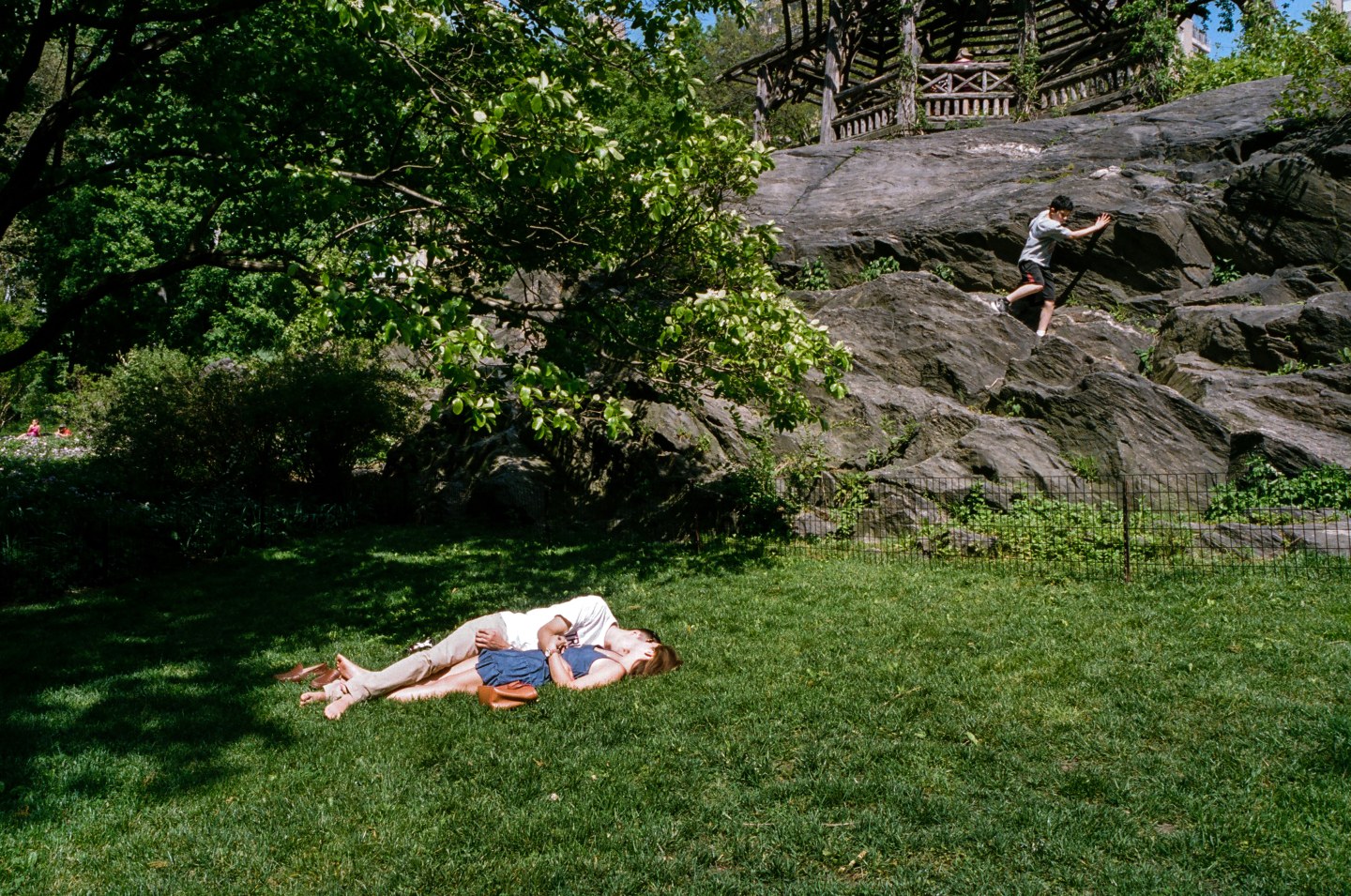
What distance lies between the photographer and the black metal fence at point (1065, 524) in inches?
379

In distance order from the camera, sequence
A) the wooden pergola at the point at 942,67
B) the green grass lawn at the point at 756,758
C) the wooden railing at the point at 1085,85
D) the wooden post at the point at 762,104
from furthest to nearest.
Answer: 1. the wooden post at the point at 762,104
2. the wooden pergola at the point at 942,67
3. the wooden railing at the point at 1085,85
4. the green grass lawn at the point at 756,758

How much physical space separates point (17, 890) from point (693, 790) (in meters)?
3.30

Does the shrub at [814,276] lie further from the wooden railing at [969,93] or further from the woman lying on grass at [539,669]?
the woman lying on grass at [539,669]

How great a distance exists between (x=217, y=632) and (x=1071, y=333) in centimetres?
1375

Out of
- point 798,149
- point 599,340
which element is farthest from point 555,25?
point 798,149

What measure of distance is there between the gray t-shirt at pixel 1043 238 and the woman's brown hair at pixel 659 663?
470 inches

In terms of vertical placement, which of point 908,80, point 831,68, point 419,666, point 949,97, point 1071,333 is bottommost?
point 419,666

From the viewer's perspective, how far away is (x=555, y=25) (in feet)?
30.3

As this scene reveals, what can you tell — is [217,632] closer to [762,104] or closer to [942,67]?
[942,67]

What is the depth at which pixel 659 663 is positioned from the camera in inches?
280

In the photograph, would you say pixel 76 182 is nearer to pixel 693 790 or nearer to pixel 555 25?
pixel 555 25

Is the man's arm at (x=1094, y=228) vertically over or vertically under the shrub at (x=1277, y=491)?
over

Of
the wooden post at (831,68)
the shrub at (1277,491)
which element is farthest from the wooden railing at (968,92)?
the shrub at (1277,491)

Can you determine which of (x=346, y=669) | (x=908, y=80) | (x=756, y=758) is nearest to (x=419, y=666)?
(x=346, y=669)
